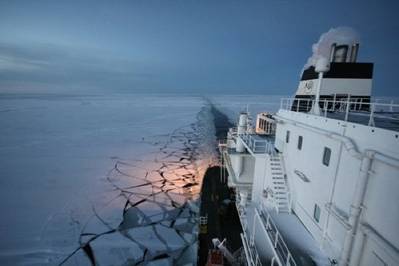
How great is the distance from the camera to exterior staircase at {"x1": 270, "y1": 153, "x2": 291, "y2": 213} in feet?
26.2

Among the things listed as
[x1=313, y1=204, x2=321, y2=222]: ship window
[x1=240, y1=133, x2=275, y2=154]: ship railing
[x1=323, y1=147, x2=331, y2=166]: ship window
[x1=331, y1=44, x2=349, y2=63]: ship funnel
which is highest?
[x1=331, y1=44, x2=349, y2=63]: ship funnel

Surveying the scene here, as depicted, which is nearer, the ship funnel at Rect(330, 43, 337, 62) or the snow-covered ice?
the snow-covered ice

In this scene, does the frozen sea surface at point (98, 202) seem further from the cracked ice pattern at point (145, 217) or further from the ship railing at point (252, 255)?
the ship railing at point (252, 255)

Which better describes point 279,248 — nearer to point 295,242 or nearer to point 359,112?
point 295,242

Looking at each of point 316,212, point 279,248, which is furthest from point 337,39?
point 279,248

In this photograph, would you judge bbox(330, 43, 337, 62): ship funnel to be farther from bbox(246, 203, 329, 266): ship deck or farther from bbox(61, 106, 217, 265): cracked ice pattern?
bbox(61, 106, 217, 265): cracked ice pattern

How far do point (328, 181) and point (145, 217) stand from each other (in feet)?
26.3

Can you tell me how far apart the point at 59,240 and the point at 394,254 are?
10475 millimetres

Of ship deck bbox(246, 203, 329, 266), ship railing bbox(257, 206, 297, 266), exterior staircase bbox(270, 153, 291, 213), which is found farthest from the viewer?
exterior staircase bbox(270, 153, 291, 213)

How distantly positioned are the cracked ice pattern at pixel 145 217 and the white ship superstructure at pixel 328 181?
2740 millimetres

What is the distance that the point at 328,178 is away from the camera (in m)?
5.80

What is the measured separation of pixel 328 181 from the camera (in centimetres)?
580

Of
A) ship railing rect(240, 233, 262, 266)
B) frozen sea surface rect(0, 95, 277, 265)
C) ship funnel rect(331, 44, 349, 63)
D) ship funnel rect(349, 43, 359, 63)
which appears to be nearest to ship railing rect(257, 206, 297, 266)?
ship railing rect(240, 233, 262, 266)

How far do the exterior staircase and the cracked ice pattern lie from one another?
373cm
